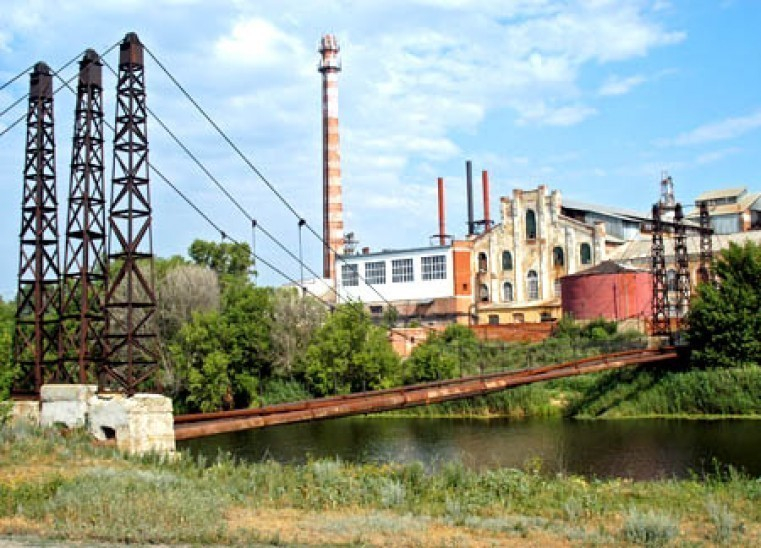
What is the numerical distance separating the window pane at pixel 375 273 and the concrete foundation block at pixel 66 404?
42657 mm

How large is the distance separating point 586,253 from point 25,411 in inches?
1612

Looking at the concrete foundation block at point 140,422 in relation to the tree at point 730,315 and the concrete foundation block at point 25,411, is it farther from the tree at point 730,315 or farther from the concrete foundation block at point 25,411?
the tree at point 730,315

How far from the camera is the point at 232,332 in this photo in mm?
39375

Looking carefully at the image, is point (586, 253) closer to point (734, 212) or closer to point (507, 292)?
point (507, 292)

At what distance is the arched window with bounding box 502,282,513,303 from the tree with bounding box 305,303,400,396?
1744 centimetres

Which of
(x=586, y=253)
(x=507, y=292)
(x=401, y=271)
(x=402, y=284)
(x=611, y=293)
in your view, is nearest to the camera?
(x=611, y=293)

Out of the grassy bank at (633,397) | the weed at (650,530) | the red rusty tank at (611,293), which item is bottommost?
the weed at (650,530)

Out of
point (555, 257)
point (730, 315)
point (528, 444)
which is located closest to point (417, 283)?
point (555, 257)

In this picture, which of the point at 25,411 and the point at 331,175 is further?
the point at 331,175

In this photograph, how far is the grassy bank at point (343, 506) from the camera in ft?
29.0

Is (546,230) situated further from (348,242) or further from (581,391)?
(581,391)

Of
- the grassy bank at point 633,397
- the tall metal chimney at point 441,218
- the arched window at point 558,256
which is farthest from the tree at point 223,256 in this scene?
the grassy bank at point 633,397

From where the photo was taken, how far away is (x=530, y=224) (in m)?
56.3

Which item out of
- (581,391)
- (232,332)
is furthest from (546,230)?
(232,332)
